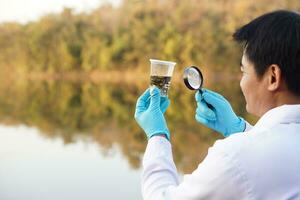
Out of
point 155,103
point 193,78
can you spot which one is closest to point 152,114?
point 155,103

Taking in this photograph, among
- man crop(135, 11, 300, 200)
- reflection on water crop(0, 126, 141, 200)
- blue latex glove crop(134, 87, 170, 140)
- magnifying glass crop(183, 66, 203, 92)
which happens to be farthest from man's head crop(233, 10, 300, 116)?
reflection on water crop(0, 126, 141, 200)

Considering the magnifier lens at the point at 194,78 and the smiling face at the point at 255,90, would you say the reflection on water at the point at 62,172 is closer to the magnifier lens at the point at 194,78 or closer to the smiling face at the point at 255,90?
the magnifier lens at the point at 194,78

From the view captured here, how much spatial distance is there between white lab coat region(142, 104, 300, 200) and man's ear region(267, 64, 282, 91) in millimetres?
51

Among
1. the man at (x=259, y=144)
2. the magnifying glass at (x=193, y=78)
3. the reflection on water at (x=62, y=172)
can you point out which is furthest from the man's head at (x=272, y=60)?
the reflection on water at (x=62, y=172)

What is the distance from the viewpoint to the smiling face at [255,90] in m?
0.81

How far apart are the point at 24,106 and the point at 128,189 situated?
8737 millimetres

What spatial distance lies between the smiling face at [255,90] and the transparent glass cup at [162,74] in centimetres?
41

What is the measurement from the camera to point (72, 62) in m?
28.0

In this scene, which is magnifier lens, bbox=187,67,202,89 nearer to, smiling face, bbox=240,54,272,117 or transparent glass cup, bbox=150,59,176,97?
transparent glass cup, bbox=150,59,176,97

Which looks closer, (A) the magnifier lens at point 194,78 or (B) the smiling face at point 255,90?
(B) the smiling face at point 255,90

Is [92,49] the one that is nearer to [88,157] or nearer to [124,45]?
[124,45]

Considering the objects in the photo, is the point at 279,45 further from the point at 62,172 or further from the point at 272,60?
the point at 62,172

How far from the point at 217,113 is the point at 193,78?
13 centimetres

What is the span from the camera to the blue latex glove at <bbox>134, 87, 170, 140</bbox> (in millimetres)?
1000
